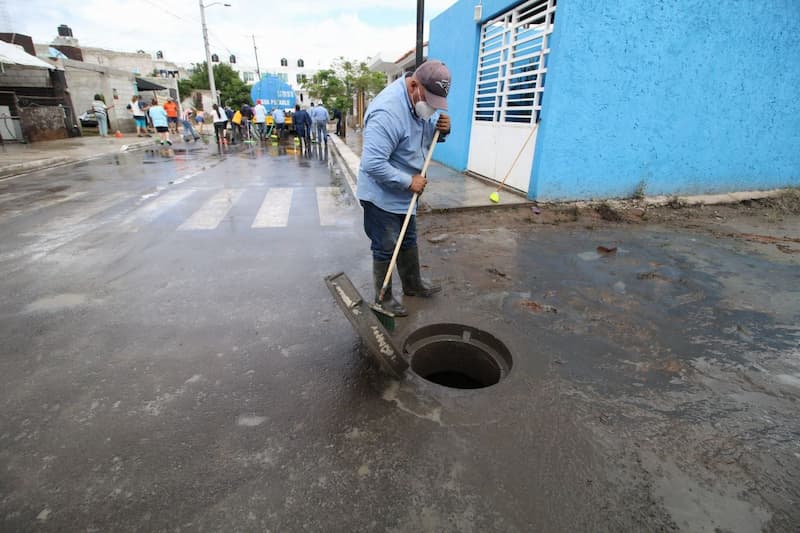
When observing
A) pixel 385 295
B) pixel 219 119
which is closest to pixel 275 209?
pixel 385 295

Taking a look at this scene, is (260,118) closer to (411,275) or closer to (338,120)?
(338,120)

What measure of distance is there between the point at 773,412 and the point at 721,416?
0.35m

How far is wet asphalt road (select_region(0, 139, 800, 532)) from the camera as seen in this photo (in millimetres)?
1833

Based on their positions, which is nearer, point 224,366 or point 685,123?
point 224,366

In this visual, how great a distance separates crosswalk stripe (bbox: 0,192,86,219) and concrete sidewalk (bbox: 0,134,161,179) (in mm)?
3810

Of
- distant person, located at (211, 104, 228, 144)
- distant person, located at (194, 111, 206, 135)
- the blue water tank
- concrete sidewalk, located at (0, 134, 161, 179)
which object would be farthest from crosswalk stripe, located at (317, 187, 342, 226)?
distant person, located at (194, 111, 206, 135)

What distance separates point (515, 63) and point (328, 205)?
4.86m

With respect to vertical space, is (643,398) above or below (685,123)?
below

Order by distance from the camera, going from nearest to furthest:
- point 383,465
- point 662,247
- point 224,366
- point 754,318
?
point 383,465, point 224,366, point 754,318, point 662,247

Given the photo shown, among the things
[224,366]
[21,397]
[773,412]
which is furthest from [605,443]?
[21,397]

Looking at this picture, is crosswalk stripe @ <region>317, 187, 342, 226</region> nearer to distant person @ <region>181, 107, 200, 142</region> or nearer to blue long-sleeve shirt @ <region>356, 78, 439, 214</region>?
blue long-sleeve shirt @ <region>356, 78, 439, 214</region>

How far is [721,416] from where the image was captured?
7.98ft

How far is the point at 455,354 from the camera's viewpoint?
11.1 ft

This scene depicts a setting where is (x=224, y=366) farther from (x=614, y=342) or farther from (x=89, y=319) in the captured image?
(x=614, y=342)
